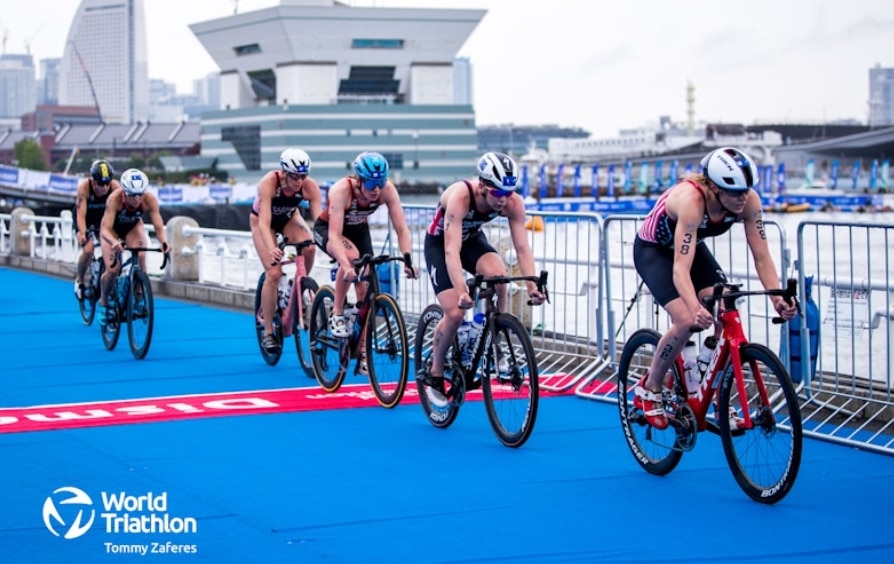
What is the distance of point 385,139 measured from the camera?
513 feet

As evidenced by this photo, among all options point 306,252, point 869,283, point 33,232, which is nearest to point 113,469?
point 306,252

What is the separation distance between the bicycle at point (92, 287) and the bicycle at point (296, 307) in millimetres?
2867

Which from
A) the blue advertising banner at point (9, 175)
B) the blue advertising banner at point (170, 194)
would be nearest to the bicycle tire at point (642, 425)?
the blue advertising banner at point (9, 175)

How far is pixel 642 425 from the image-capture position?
7.89m

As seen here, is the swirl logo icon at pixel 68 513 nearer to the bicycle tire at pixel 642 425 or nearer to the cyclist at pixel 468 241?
the cyclist at pixel 468 241

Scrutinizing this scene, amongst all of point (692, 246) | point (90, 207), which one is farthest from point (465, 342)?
point (90, 207)

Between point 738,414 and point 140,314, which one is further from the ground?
point 140,314

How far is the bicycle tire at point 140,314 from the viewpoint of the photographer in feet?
42.4

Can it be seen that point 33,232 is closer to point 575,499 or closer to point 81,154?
point 575,499

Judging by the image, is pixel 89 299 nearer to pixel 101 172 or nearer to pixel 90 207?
pixel 90 207

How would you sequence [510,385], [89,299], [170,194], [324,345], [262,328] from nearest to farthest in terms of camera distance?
[510,385] < [324,345] < [262,328] < [89,299] < [170,194]

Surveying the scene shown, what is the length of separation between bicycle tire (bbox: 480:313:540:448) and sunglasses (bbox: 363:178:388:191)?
2.09 metres

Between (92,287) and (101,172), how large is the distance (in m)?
1.63

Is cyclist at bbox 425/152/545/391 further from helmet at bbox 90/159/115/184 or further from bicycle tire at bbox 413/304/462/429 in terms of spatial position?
helmet at bbox 90/159/115/184
